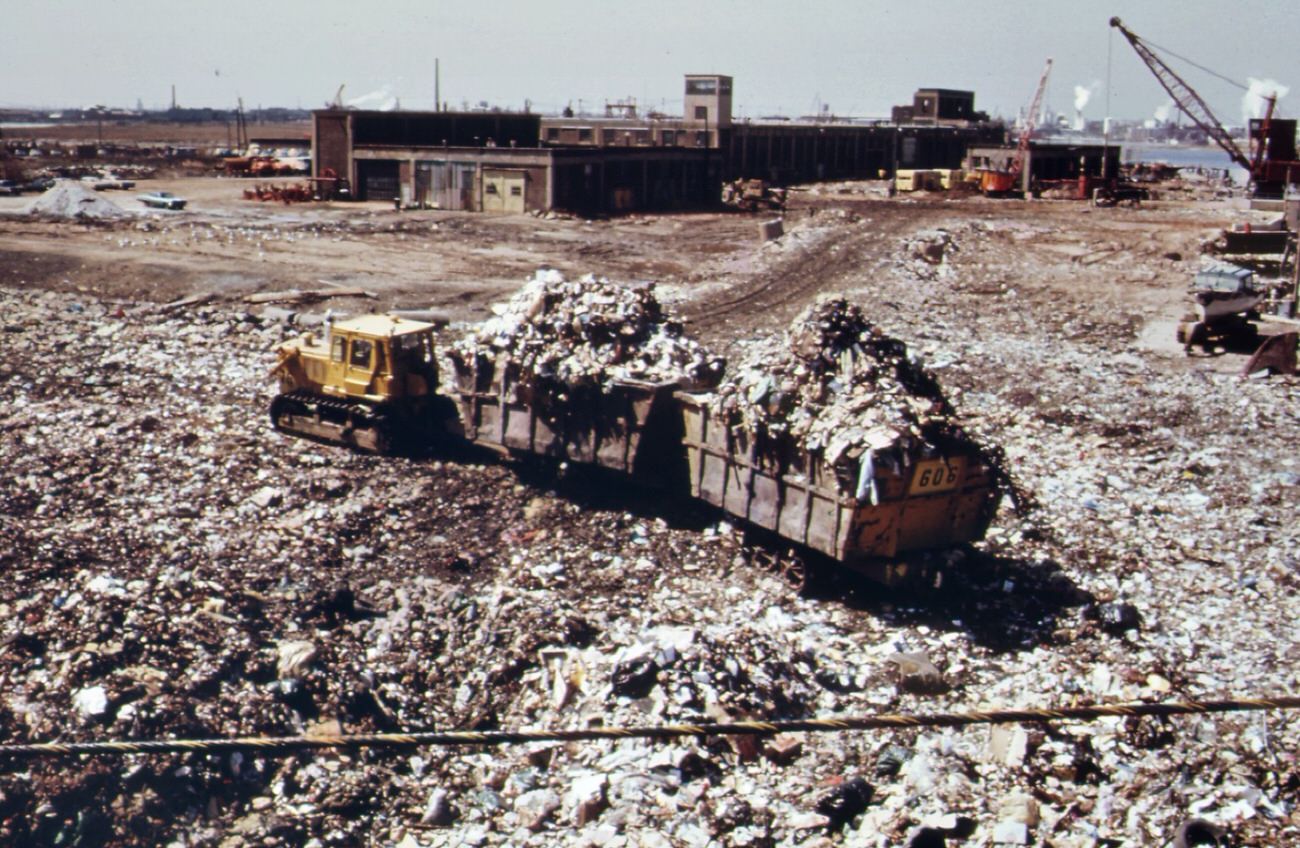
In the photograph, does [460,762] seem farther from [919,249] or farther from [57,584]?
[919,249]

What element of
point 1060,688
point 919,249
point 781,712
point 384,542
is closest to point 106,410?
point 384,542

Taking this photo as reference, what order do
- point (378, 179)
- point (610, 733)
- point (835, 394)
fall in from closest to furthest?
1. point (610, 733)
2. point (835, 394)
3. point (378, 179)

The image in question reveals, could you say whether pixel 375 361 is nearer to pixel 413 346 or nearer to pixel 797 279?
pixel 413 346

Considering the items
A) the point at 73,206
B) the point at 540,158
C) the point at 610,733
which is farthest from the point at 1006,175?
the point at 610,733

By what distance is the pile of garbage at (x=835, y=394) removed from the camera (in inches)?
428

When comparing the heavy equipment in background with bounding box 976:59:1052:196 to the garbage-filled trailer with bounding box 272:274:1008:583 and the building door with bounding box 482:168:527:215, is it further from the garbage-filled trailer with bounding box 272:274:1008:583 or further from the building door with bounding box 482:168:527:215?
the garbage-filled trailer with bounding box 272:274:1008:583

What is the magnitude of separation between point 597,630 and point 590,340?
3937mm

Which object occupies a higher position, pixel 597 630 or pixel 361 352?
pixel 361 352

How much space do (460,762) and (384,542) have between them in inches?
178

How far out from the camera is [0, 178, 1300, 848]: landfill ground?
331 inches

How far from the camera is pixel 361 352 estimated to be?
15.7 m

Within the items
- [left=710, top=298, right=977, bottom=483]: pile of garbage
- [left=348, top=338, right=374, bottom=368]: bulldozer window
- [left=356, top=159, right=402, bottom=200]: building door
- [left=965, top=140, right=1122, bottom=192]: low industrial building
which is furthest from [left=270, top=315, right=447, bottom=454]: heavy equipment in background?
[left=965, top=140, right=1122, bottom=192]: low industrial building

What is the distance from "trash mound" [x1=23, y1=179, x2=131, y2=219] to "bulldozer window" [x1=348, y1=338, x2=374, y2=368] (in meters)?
29.5

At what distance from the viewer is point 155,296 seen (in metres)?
27.4
